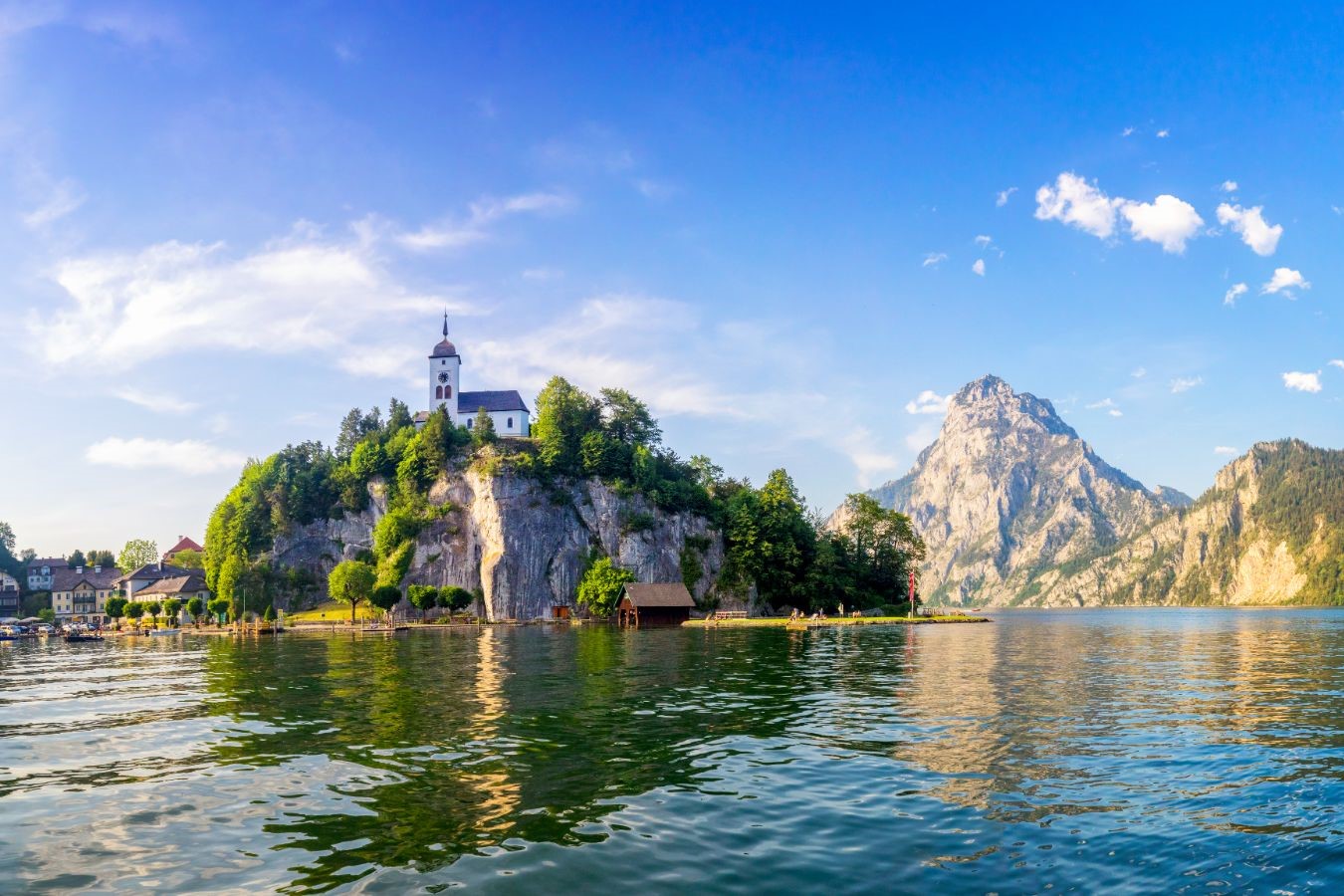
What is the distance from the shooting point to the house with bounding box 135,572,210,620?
514ft

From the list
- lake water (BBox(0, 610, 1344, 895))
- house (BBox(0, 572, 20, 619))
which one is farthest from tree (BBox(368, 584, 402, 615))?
house (BBox(0, 572, 20, 619))

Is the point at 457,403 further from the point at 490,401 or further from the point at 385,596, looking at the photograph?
the point at 385,596

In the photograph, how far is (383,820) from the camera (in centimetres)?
1655

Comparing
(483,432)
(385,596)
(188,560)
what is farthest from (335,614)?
(188,560)

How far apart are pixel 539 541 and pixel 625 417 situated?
29.7m

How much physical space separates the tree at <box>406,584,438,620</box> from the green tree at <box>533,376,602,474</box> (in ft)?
100

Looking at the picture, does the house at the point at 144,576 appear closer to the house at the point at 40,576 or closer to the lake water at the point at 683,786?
the house at the point at 40,576

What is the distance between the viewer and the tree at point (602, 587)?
438 ft

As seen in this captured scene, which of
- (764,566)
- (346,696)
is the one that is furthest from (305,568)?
(346,696)

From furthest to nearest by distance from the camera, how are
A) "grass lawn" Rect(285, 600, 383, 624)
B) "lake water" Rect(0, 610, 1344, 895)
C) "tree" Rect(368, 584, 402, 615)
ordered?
"grass lawn" Rect(285, 600, 383, 624) → "tree" Rect(368, 584, 402, 615) → "lake water" Rect(0, 610, 1344, 895)

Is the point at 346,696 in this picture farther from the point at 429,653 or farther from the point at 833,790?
the point at 429,653

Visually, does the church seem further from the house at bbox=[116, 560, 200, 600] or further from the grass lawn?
the house at bbox=[116, 560, 200, 600]

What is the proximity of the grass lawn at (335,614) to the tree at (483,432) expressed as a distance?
35.2m

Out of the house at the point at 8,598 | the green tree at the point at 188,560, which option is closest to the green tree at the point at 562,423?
the green tree at the point at 188,560
